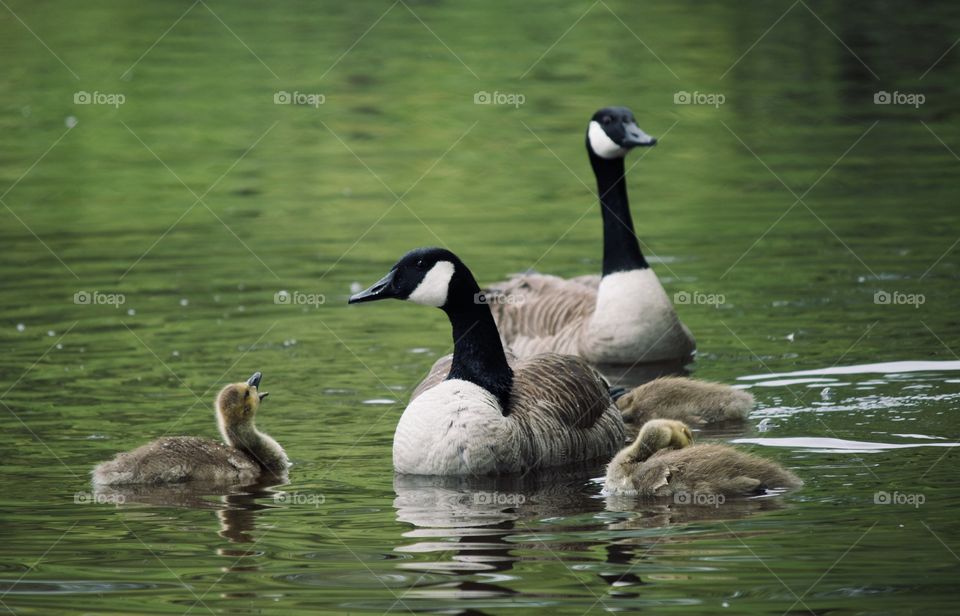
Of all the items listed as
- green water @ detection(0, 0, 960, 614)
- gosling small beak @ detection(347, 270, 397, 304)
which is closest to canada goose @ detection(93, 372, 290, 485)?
green water @ detection(0, 0, 960, 614)

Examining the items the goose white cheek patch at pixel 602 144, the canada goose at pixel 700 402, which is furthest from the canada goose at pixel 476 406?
the goose white cheek patch at pixel 602 144

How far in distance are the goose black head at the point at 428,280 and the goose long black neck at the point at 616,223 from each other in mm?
3940

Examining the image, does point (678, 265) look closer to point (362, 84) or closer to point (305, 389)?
Answer: point (305, 389)

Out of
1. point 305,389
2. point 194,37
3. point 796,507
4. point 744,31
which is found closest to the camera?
point 796,507

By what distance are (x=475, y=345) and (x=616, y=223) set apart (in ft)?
13.6

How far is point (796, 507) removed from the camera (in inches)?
388

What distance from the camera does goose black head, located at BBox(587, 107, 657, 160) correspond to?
1502 cm

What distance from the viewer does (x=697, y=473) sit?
10.2 metres

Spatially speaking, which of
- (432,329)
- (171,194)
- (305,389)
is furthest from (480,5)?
(305,389)

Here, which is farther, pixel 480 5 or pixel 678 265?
pixel 480 5

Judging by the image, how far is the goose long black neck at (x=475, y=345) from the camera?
11.5m

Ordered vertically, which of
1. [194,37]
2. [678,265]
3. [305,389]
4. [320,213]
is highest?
[194,37]

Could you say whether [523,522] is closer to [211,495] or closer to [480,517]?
[480,517]

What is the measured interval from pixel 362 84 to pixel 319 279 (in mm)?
13591
